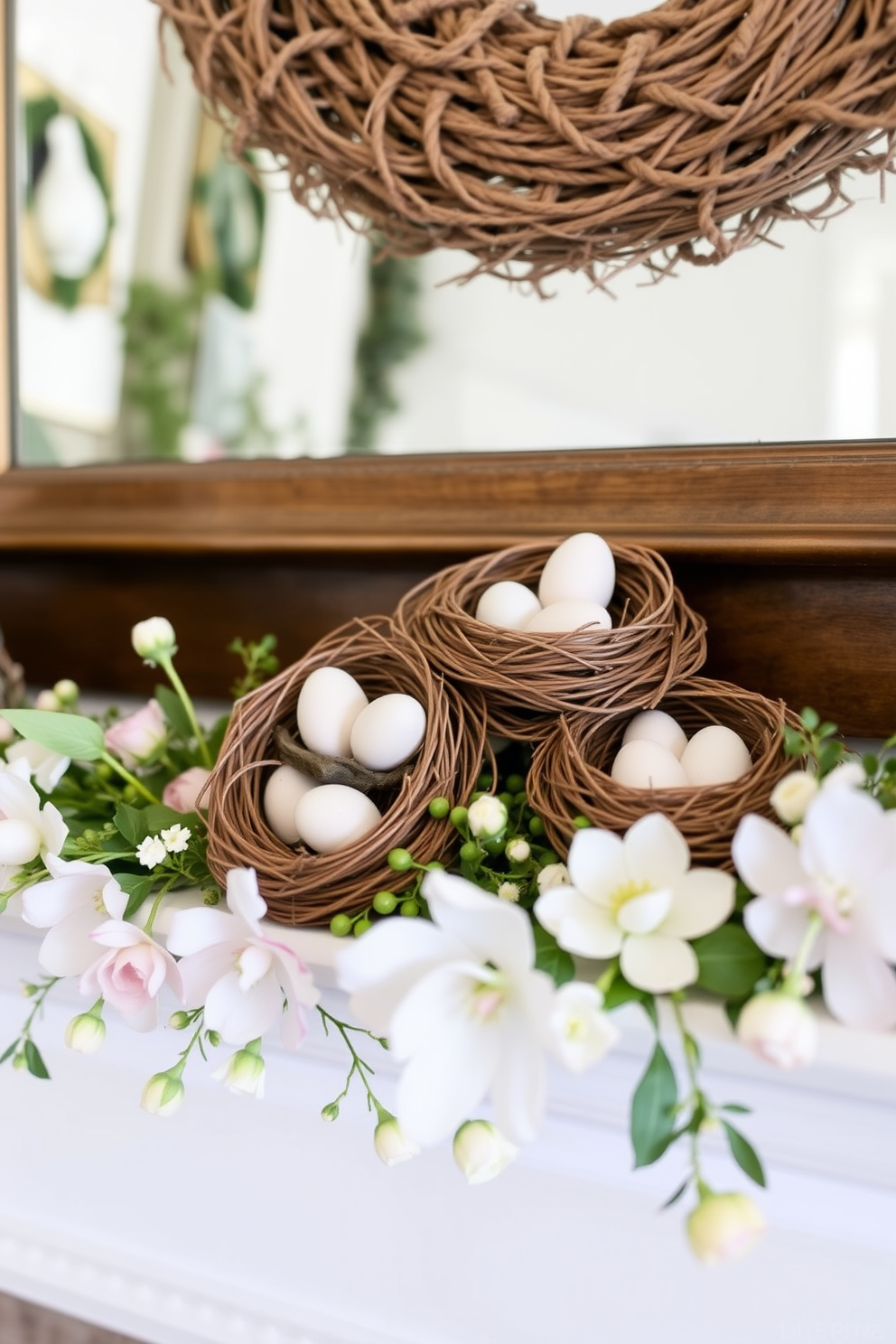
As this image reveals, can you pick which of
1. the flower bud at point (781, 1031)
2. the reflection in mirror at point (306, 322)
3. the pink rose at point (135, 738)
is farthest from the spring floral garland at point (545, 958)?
the reflection in mirror at point (306, 322)

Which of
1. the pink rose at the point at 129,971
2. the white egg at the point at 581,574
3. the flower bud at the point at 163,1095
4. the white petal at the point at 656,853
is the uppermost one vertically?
the white egg at the point at 581,574

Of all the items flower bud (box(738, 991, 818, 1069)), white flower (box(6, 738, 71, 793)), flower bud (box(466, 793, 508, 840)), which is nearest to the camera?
flower bud (box(738, 991, 818, 1069))

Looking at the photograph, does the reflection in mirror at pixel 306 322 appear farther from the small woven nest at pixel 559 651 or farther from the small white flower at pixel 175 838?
the small white flower at pixel 175 838

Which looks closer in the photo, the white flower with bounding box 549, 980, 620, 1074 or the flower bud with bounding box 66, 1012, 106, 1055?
the white flower with bounding box 549, 980, 620, 1074

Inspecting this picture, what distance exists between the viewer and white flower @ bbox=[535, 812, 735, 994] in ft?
1.12

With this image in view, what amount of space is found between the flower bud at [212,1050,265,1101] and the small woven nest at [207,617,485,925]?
60mm

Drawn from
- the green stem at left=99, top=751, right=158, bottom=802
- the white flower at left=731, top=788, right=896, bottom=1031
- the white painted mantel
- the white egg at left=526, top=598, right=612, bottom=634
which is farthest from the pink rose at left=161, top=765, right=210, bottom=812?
the white flower at left=731, top=788, right=896, bottom=1031

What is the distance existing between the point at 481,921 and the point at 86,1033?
Answer: 0.22m

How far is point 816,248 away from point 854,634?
0.25 m

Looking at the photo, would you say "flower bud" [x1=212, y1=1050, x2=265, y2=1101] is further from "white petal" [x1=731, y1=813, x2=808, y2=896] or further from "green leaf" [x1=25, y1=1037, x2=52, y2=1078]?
"white petal" [x1=731, y1=813, x2=808, y2=896]

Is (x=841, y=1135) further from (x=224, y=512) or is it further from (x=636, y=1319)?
(x=224, y=512)

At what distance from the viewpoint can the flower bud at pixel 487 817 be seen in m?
0.40

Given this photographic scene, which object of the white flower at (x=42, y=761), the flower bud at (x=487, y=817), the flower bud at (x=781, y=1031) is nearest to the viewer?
the flower bud at (x=781, y=1031)

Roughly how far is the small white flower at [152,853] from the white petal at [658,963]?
0.23 m
